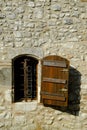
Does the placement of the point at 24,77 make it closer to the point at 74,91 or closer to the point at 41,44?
the point at 41,44

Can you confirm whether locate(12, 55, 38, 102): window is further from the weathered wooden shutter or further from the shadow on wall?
the shadow on wall

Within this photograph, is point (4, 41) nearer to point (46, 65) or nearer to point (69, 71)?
point (46, 65)

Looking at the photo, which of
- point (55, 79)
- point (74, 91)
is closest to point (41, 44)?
point (55, 79)

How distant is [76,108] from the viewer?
6828 millimetres

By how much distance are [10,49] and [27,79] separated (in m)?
0.80

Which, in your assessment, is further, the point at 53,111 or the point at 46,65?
the point at 53,111

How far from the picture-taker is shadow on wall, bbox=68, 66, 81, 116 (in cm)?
670

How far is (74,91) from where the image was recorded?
678 centimetres

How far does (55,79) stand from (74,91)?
2.27 ft

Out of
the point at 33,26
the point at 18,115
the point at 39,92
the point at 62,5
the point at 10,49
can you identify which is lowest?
the point at 18,115

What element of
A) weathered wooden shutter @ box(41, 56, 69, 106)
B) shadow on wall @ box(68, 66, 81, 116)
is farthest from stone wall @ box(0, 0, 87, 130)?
weathered wooden shutter @ box(41, 56, 69, 106)

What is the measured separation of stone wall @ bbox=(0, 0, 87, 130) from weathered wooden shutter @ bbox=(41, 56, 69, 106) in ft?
1.08

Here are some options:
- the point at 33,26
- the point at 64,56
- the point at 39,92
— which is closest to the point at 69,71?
the point at 64,56

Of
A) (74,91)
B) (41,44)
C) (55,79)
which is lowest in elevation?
(74,91)
